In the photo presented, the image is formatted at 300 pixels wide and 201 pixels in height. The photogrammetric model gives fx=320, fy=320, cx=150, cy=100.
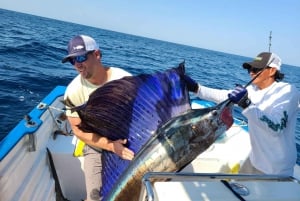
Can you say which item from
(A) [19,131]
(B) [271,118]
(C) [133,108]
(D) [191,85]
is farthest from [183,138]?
(A) [19,131]

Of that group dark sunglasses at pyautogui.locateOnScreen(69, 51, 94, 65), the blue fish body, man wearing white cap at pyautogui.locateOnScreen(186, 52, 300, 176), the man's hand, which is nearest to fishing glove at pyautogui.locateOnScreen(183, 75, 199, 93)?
man wearing white cap at pyautogui.locateOnScreen(186, 52, 300, 176)

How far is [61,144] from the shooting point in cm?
275

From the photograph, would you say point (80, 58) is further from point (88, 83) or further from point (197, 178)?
point (197, 178)

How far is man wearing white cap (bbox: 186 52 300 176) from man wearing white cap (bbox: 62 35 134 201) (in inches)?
25.8

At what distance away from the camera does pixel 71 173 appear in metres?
2.68

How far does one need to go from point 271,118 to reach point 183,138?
70 cm

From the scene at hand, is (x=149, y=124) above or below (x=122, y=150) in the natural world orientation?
above

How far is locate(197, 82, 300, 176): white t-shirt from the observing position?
77.6 inches

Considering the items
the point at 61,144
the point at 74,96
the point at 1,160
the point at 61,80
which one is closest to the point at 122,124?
the point at 74,96

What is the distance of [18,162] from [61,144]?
2.02 ft

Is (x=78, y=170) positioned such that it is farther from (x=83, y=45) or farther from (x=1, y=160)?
(x=83, y=45)

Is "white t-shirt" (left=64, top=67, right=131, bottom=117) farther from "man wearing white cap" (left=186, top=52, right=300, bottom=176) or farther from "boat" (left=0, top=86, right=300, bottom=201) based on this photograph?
"man wearing white cap" (left=186, top=52, right=300, bottom=176)

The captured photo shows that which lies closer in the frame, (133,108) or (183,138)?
(183,138)

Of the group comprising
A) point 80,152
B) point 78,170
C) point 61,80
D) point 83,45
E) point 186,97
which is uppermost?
point 83,45
